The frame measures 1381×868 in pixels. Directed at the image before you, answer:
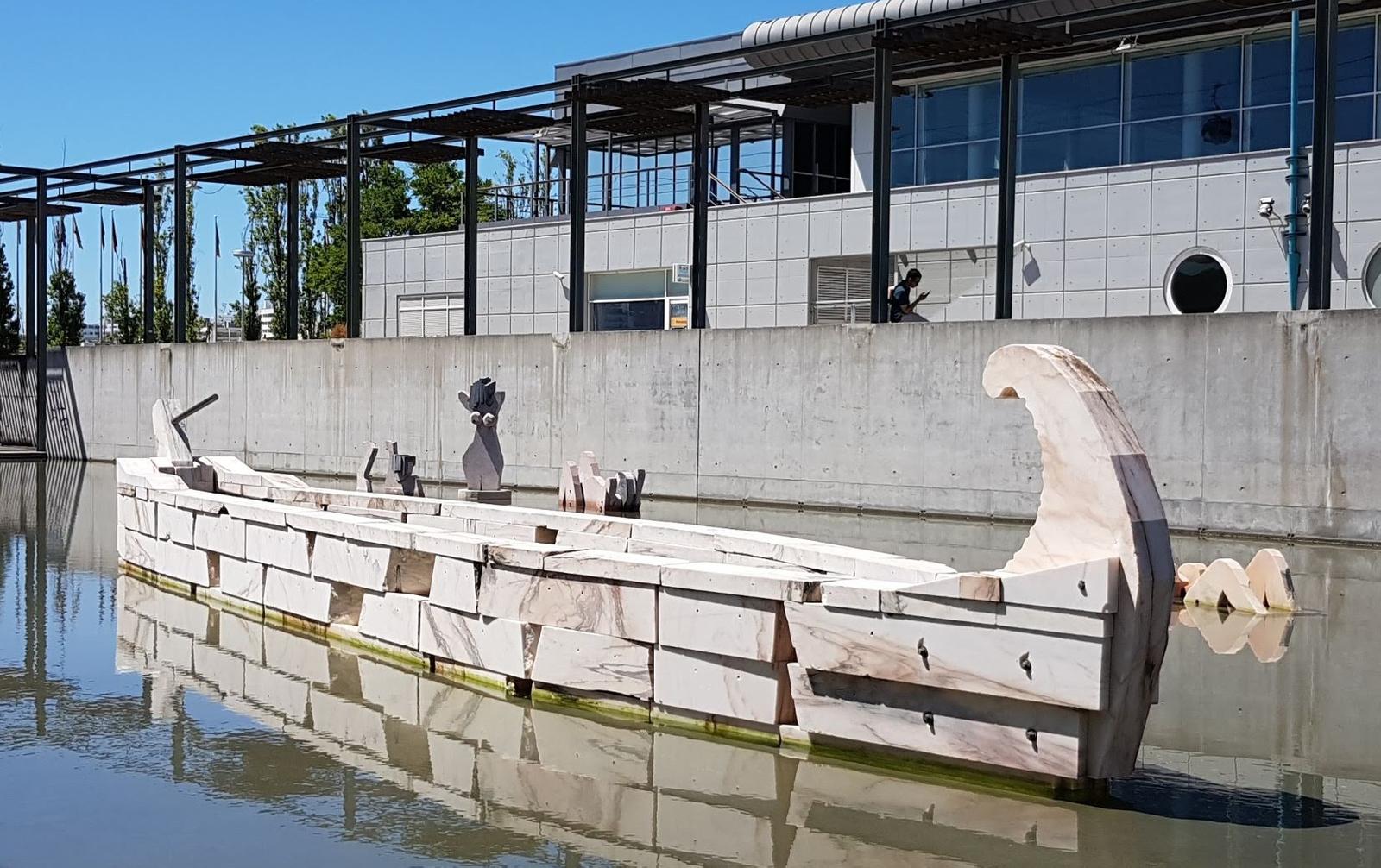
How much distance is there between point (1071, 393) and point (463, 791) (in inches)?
140

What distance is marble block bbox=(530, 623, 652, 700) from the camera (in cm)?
852

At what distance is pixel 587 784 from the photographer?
741 cm

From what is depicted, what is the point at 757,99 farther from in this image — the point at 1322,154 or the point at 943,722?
the point at 943,722

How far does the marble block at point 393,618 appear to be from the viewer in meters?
10.2

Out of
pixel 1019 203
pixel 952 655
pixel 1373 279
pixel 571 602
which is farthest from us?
pixel 1019 203

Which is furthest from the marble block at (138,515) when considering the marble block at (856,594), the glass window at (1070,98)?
the glass window at (1070,98)

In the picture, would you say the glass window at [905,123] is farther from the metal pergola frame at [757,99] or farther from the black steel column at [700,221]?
the black steel column at [700,221]

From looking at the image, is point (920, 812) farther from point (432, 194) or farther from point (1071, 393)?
point (432, 194)

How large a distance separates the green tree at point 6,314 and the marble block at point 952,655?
44.9 meters

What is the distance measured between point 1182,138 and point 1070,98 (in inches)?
102

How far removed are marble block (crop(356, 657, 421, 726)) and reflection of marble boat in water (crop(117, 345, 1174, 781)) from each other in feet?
0.62

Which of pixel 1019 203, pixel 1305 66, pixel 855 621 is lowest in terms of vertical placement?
pixel 855 621

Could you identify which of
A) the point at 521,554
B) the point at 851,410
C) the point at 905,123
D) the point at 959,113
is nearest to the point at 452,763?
the point at 521,554

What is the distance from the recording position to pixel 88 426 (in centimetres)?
3638
